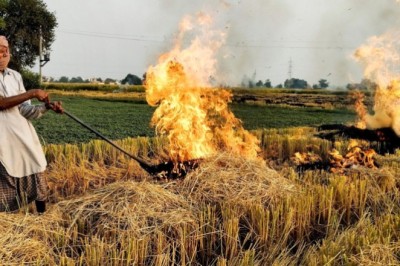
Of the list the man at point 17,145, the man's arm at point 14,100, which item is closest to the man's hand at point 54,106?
the man at point 17,145

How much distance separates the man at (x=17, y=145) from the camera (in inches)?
174

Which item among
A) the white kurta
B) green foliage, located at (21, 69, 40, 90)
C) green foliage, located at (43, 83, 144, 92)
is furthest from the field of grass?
green foliage, located at (43, 83, 144, 92)

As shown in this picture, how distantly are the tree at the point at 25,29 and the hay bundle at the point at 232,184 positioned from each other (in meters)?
39.8

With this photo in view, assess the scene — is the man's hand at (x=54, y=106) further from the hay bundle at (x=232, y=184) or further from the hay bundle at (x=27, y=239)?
the hay bundle at (x=232, y=184)

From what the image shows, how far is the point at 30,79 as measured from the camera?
40.3m

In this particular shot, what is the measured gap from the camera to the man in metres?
4.43

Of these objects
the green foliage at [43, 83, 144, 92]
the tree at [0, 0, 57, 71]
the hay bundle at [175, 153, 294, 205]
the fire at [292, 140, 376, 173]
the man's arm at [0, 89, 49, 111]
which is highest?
the tree at [0, 0, 57, 71]

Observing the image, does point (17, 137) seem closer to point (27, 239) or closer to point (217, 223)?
point (27, 239)

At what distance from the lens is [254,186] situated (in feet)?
16.1

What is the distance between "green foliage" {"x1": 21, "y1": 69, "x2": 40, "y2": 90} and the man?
37.6 meters

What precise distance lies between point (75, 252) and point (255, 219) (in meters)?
1.57

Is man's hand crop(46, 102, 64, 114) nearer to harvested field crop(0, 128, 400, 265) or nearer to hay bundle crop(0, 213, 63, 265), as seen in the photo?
harvested field crop(0, 128, 400, 265)

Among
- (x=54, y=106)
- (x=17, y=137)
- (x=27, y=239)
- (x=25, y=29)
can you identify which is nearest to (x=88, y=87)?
(x=25, y=29)

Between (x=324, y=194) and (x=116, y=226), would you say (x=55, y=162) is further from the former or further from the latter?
(x=324, y=194)
